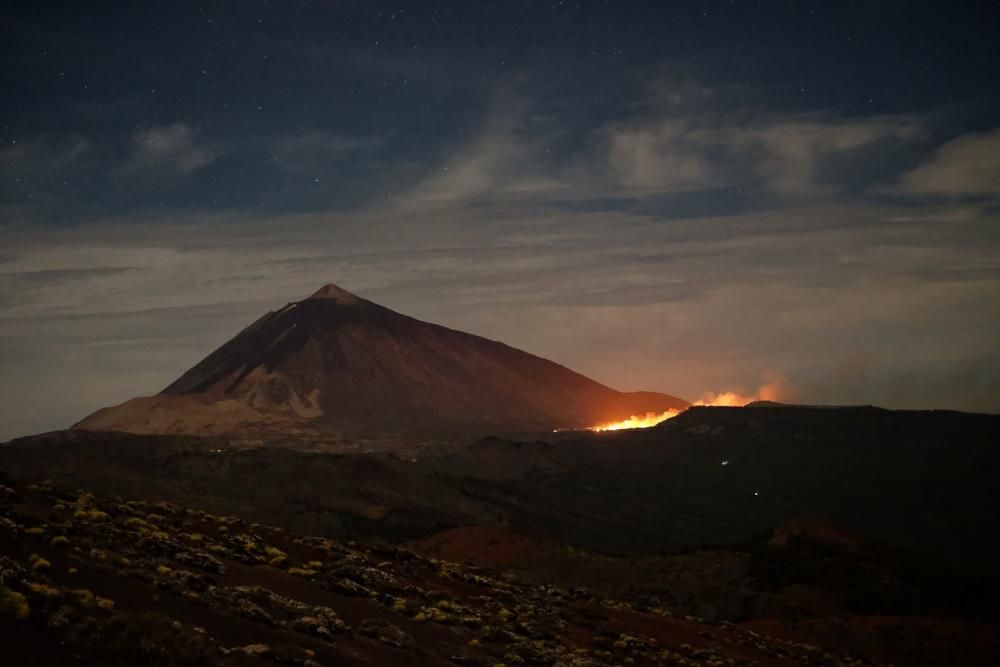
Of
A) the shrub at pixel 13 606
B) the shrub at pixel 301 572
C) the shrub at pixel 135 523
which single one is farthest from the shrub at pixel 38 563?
the shrub at pixel 301 572

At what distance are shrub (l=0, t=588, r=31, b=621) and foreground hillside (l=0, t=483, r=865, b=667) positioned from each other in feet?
0.07

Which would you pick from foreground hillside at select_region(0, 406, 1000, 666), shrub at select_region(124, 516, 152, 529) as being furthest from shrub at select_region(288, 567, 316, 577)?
shrub at select_region(124, 516, 152, 529)

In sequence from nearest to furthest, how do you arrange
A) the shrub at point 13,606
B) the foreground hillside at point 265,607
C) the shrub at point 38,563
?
the shrub at point 13,606
the foreground hillside at point 265,607
the shrub at point 38,563

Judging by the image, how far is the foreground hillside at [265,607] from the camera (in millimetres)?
14367

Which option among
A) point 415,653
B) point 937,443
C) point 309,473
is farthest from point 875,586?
point 937,443

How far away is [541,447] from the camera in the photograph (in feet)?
429

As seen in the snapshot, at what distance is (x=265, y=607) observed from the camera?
2042cm

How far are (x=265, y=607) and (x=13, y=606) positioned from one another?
7.19 metres

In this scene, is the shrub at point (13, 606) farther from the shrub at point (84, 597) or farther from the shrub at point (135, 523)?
the shrub at point (135, 523)

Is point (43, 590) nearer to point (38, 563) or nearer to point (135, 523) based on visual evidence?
point (38, 563)

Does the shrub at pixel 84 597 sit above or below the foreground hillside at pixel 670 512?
above

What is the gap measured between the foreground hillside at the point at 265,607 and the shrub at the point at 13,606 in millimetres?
22

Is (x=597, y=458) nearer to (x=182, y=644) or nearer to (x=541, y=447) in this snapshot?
(x=541, y=447)

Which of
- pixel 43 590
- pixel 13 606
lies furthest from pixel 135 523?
pixel 13 606
